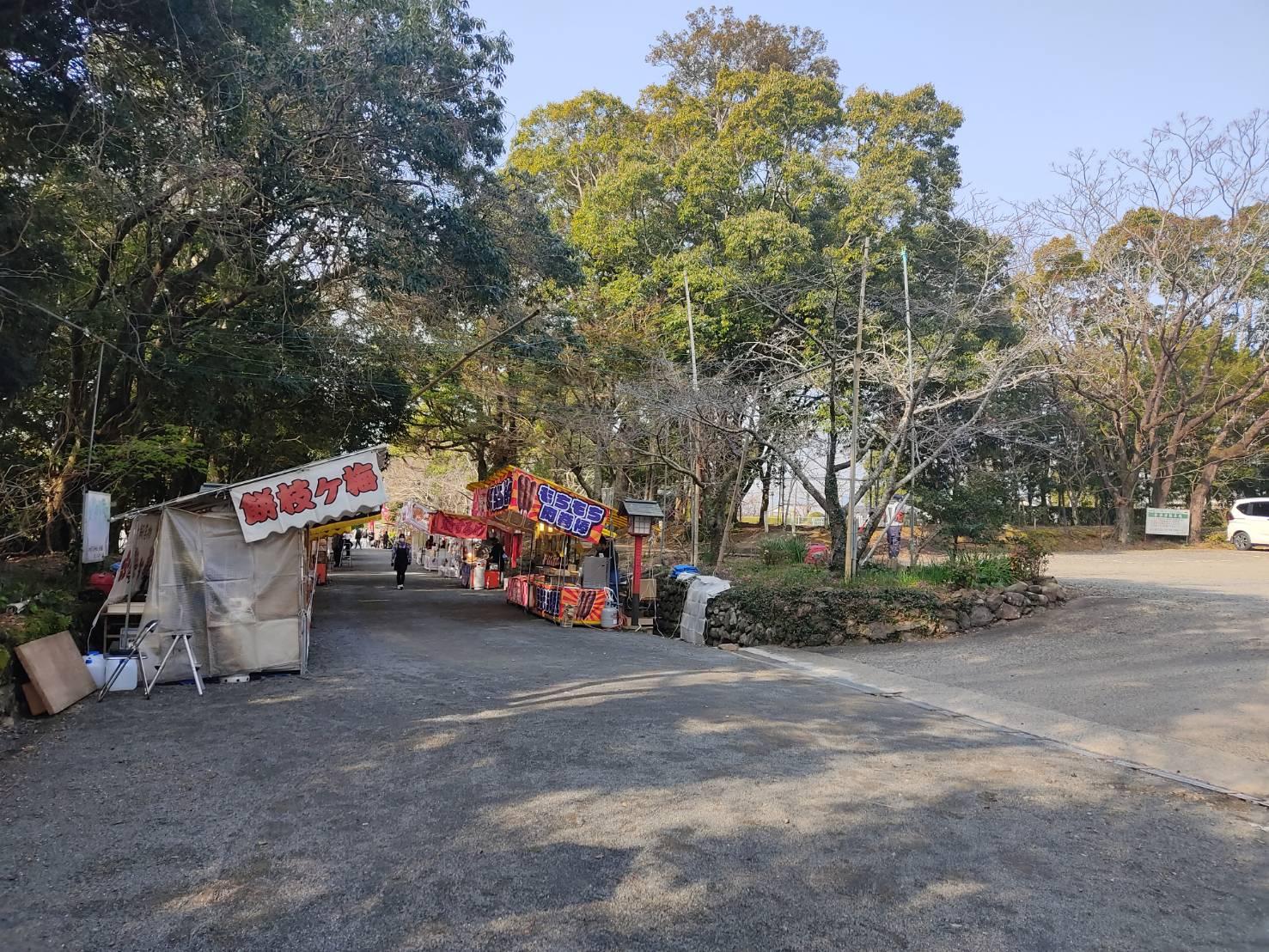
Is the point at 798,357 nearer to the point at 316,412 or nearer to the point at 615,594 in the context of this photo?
the point at 615,594

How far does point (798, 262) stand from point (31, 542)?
1798 centimetres

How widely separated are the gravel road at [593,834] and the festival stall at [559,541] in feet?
24.1

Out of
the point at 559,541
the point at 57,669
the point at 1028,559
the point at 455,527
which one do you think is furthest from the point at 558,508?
the point at 455,527

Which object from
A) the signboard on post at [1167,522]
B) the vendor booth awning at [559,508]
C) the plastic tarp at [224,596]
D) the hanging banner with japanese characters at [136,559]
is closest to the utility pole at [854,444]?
the vendor booth awning at [559,508]

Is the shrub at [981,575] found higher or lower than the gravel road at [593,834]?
higher

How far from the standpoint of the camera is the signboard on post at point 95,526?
391 inches

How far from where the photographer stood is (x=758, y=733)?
23.7 ft

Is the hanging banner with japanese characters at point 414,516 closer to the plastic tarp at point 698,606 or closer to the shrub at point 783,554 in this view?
the shrub at point 783,554

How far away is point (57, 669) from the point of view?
805 centimetres

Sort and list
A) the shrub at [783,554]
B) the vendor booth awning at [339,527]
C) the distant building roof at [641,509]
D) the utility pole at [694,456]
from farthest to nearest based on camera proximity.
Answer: the shrub at [783,554], the utility pole at [694,456], the distant building roof at [641,509], the vendor booth awning at [339,527]

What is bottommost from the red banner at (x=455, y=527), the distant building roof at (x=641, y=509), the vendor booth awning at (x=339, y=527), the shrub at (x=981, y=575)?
the shrub at (x=981, y=575)

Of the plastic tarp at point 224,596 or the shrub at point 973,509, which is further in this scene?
the shrub at point 973,509

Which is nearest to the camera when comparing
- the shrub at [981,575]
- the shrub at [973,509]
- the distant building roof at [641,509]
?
the shrub at [981,575]

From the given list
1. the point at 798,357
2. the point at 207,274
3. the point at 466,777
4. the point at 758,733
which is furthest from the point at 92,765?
the point at 798,357
